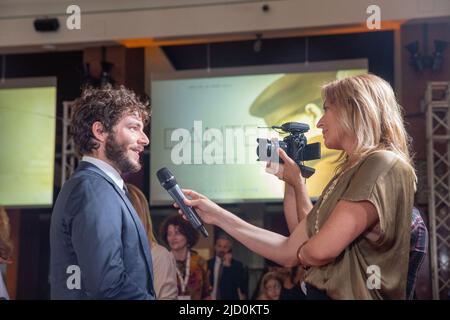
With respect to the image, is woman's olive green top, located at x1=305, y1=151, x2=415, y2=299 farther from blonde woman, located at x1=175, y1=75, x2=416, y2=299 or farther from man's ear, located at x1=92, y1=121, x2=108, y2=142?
man's ear, located at x1=92, y1=121, x2=108, y2=142

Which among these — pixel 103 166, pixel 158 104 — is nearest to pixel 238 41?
pixel 158 104

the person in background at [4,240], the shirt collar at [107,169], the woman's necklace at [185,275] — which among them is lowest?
the woman's necklace at [185,275]

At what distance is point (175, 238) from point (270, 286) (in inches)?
34.2

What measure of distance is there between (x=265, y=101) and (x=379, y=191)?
192 cm

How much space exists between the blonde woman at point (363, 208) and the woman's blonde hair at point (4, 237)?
94.3 inches

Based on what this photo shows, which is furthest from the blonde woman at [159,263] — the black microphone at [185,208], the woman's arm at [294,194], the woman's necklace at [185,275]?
the woman's arm at [294,194]

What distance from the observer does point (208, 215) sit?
174cm

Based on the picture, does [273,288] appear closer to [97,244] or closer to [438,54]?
[438,54]

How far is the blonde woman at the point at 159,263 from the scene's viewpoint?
9.52ft

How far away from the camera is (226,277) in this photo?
4.02 metres

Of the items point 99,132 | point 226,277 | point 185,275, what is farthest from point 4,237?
point 99,132

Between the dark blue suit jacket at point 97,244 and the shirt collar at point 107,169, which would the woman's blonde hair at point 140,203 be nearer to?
the shirt collar at point 107,169

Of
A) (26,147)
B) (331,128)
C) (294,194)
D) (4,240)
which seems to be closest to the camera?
(331,128)

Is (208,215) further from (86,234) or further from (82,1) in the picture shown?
(82,1)
